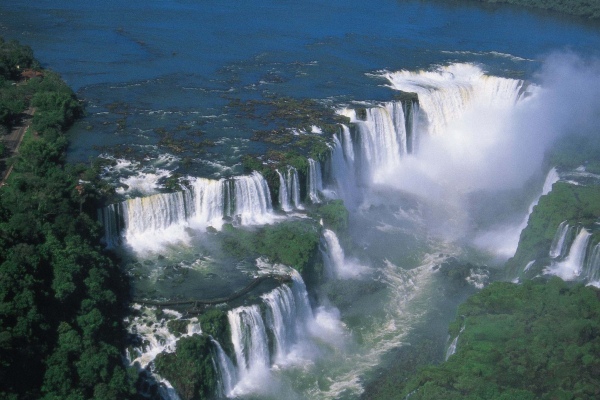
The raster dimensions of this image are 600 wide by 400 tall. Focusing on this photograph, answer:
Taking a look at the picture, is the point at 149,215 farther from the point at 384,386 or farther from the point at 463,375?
the point at 463,375

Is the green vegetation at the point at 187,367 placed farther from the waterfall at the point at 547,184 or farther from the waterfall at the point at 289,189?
the waterfall at the point at 547,184

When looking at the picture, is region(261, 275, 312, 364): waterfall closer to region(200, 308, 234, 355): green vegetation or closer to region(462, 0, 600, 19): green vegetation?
region(200, 308, 234, 355): green vegetation

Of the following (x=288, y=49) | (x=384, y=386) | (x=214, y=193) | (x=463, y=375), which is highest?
(x=288, y=49)

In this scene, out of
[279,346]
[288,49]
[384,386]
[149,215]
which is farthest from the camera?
[288,49]

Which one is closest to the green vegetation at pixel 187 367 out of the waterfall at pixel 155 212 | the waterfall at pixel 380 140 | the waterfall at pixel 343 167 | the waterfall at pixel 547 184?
the waterfall at pixel 155 212

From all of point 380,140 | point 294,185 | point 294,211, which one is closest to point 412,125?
point 380,140

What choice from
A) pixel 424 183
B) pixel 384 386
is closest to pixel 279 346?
pixel 384 386

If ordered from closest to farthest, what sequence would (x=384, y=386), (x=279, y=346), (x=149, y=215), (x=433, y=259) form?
(x=384, y=386) → (x=279, y=346) → (x=149, y=215) → (x=433, y=259)

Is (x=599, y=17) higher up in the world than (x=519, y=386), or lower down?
higher up
